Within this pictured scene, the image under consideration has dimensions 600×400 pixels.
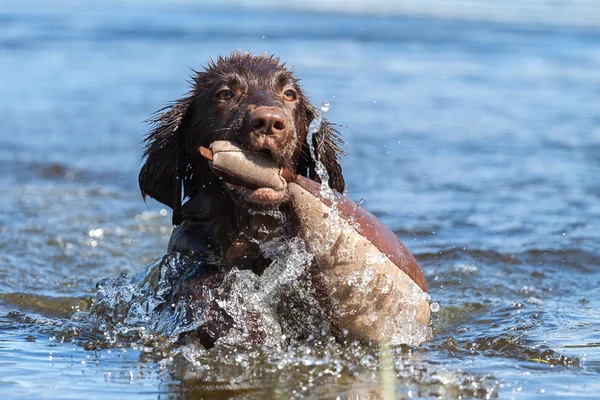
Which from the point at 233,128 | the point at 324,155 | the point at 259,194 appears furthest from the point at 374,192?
the point at 259,194

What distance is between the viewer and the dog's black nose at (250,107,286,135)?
14.5 ft

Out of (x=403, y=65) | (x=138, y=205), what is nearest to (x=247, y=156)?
(x=138, y=205)

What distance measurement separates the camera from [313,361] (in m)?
4.59

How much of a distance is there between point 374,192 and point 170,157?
4.39 meters

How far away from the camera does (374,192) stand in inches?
364

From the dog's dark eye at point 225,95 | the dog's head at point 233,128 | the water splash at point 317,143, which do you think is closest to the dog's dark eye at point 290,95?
the dog's head at point 233,128

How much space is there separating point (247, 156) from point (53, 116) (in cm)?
882

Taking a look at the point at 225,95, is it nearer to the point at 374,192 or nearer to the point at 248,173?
the point at 248,173

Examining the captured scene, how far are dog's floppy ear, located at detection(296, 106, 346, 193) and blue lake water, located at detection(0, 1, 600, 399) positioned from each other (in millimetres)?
922

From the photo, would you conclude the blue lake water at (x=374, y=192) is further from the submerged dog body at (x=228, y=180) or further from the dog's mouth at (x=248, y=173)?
the dog's mouth at (x=248, y=173)

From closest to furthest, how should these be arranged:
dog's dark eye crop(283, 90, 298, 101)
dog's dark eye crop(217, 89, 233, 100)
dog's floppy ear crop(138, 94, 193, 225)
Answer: dog's dark eye crop(217, 89, 233, 100) → dog's dark eye crop(283, 90, 298, 101) → dog's floppy ear crop(138, 94, 193, 225)

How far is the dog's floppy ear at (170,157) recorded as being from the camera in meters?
5.05

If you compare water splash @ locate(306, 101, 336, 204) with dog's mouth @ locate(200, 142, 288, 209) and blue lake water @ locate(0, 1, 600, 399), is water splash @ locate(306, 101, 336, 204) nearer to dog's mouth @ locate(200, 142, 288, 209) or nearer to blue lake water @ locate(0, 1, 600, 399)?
dog's mouth @ locate(200, 142, 288, 209)

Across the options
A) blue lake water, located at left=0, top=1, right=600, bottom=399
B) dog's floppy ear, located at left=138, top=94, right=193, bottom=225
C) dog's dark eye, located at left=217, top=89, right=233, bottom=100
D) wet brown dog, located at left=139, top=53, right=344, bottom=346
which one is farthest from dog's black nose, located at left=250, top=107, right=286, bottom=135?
blue lake water, located at left=0, top=1, right=600, bottom=399
